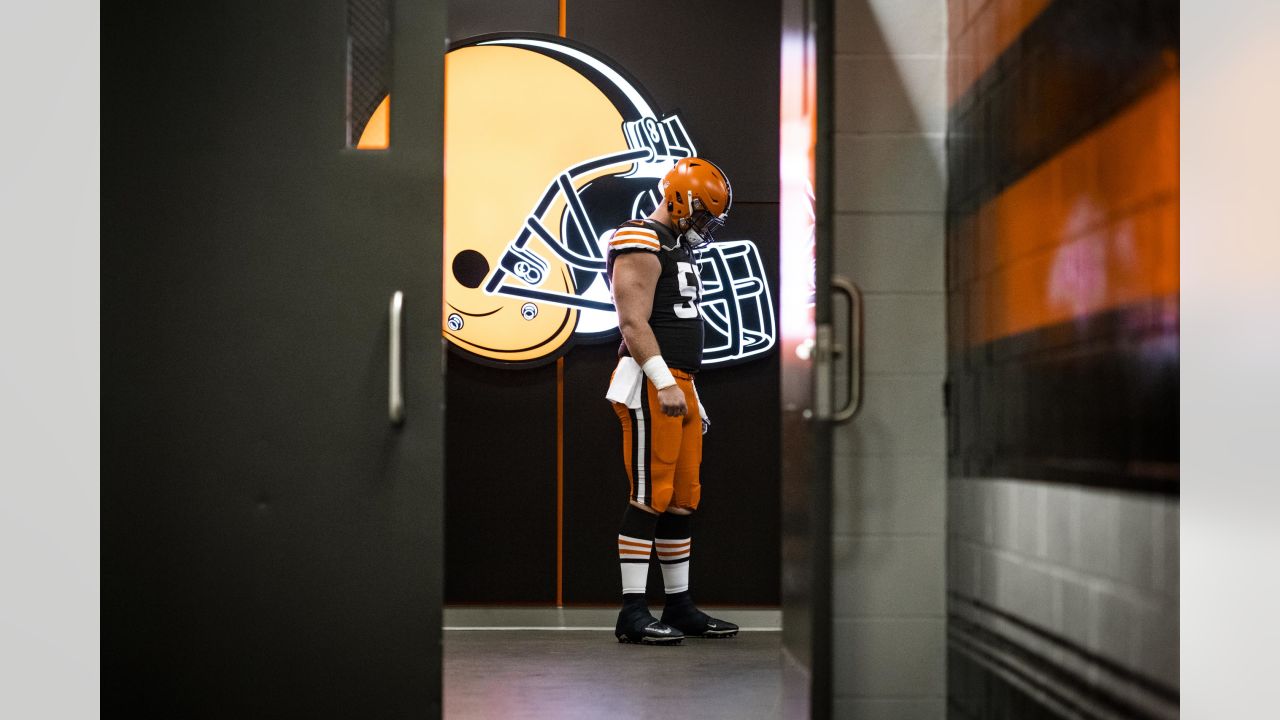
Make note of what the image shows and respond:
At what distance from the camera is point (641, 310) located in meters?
Answer: 3.99

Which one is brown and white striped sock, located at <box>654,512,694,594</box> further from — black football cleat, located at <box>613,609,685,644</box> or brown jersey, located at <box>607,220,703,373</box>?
brown jersey, located at <box>607,220,703,373</box>

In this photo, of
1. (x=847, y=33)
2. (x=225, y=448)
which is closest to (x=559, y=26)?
(x=847, y=33)

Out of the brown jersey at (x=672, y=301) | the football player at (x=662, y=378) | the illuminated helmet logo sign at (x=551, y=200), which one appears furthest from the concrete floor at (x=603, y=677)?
the illuminated helmet logo sign at (x=551, y=200)

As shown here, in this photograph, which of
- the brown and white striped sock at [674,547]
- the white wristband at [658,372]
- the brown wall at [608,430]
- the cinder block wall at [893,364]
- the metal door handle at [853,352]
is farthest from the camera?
the brown wall at [608,430]

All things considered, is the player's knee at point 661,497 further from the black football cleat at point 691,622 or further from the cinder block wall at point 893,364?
the cinder block wall at point 893,364

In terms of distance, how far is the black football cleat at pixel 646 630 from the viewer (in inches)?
161

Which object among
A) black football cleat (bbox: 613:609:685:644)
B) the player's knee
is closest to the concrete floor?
black football cleat (bbox: 613:609:685:644)

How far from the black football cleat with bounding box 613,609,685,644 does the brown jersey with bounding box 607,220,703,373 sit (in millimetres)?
939

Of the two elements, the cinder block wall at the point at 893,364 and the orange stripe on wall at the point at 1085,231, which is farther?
the cinder block wall at the point at 893,364

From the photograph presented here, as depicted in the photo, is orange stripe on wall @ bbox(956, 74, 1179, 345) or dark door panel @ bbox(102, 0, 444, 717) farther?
dark door panel @ bbox(102, 0, 444, 717)

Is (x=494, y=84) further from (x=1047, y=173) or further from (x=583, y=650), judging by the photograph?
(x=1047, y=173)

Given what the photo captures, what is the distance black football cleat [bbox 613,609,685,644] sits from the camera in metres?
4.09

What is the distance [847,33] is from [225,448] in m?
1.64

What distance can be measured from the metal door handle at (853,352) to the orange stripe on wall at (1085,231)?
0.83ft
